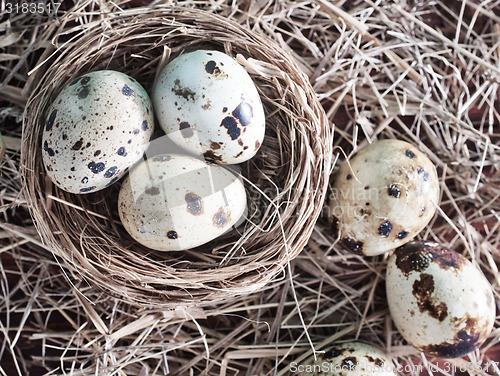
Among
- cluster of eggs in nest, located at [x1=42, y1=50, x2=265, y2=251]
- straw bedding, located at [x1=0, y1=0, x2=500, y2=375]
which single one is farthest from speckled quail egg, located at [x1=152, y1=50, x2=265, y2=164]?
straw bedding, located at [x1=0, y1=0, x2=500, y2=375]

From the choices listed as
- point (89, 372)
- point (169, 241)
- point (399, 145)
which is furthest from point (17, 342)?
point (399, 145)

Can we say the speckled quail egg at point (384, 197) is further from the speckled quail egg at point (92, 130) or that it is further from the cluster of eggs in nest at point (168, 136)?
the speckled quail egg at point (92, 130)

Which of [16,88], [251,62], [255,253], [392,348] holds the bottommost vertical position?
[392,348]

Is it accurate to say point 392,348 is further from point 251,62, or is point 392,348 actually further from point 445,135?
point 251,62

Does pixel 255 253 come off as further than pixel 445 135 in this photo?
No

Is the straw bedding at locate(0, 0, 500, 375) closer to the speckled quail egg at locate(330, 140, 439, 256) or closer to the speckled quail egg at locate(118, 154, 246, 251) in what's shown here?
the speckled quail egg at locate(330, 140, 439, 256)

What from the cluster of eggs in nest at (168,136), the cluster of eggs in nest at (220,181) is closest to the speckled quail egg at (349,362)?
the cluster of eggs in nest at (220,181)

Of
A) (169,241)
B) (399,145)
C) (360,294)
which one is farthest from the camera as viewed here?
(360,294)
